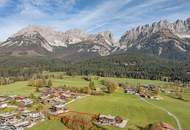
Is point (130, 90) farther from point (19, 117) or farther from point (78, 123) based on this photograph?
point (19, 117)

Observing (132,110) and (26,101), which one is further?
(26,101)

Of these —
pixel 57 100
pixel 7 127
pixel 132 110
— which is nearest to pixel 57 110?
pixel 57 100

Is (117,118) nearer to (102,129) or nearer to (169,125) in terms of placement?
(102,129)

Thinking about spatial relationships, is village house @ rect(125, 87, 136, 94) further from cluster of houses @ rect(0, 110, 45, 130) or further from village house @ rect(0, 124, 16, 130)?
village house @ rect(0, 124, 16, 130)

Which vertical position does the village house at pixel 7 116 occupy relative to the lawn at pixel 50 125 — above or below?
above

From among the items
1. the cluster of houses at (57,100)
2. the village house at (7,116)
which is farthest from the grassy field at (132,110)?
the village house at (7,116)

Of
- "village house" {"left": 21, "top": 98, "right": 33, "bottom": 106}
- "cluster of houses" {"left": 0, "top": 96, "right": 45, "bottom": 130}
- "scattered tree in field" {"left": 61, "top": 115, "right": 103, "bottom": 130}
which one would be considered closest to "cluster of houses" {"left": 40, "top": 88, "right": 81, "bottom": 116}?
"village house" {"left": 21, "top": 98, "right": 33, "bottom": 106}

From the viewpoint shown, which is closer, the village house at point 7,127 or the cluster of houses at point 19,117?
the village house at point 7,127

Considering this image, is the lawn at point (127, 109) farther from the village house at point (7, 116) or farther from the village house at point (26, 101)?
the village house at point (7, 116)

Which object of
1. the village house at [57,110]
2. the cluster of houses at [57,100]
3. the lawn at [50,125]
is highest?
the cluster of houses at [57,100]
